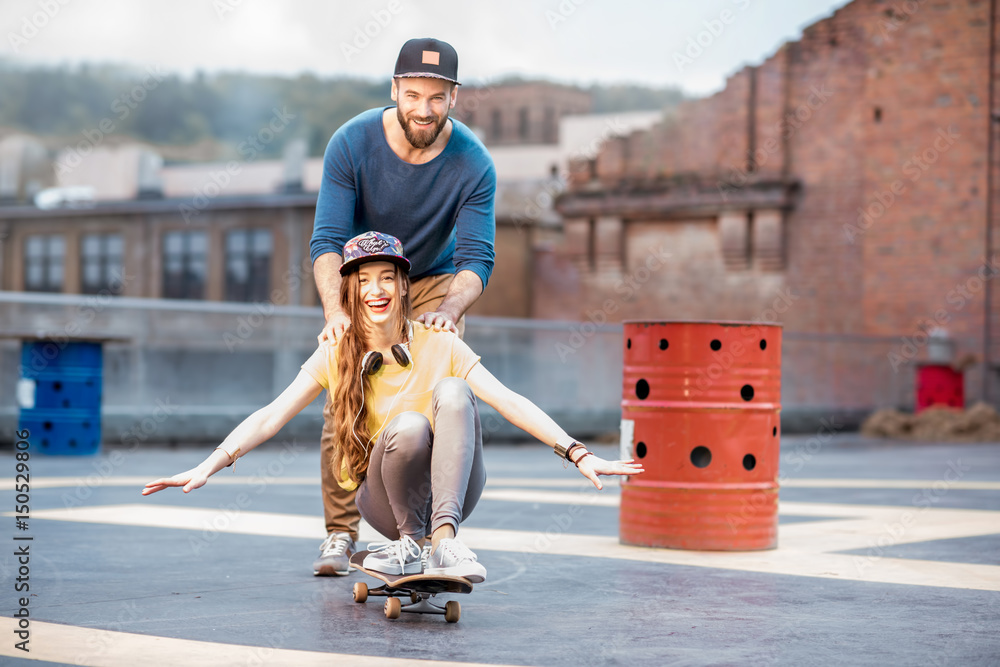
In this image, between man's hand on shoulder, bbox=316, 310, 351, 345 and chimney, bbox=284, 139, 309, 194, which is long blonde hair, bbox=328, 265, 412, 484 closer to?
man's hand on shoulder, bbox=316, 310, 351, 345

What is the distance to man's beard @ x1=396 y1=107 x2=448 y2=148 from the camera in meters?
4.36

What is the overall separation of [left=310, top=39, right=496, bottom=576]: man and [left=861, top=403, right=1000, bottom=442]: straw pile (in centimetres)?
1350

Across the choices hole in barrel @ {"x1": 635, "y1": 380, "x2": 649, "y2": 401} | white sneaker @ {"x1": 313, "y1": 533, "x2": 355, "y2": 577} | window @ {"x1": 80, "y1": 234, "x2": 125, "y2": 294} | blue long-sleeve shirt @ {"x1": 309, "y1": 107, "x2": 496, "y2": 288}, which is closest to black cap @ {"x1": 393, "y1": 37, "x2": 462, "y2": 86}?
blue long-sleeve shirt @ {"x1": 309, "y1": 107, "x2": 496, "y2": 288}

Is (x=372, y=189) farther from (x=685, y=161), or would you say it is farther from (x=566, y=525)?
(x=685, y=161)

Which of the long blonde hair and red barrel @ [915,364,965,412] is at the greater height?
the long blonde hair

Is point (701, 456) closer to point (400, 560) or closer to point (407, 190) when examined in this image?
point (407, 190)

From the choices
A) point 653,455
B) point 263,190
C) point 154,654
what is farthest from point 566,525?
point 263,190

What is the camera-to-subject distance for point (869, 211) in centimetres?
2277

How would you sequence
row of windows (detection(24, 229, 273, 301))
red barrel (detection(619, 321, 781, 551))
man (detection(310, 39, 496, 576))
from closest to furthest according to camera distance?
man (detection(310, 39, 496, 576)) < red barrel (detection(619, 321, 781, 551)) < row of windows (detection(24, 229, 273, 301))

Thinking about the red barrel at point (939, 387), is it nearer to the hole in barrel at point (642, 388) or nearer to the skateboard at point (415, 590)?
the hole in barrel at point (642, 388)

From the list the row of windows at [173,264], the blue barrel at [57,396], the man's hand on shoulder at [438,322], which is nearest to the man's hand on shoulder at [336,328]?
the man's hand on shoulder at [438,322]

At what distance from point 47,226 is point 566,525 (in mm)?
44458

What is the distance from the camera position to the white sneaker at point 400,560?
3941 mm

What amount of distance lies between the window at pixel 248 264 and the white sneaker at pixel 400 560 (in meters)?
37.7
